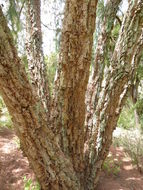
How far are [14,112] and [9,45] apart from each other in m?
0.43

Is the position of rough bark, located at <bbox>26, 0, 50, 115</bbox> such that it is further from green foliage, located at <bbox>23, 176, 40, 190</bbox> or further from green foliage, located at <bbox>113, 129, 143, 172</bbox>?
green foliage, located at <bbox>113, 129, 143, 172</bbox>

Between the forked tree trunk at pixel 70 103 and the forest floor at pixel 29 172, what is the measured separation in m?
0.50

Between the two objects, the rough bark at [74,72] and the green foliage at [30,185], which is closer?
the rough bark at [74,72]

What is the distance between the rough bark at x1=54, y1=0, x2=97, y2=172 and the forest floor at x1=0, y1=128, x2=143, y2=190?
79 centimetres

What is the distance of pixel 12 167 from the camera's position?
2.87 meters

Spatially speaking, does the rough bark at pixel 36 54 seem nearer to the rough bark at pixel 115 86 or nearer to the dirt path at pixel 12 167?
the rough bark at pixel 115 86

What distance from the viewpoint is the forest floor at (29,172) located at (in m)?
2.56

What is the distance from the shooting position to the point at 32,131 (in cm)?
158

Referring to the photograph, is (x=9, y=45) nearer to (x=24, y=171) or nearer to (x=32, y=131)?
(x=32, y=131)

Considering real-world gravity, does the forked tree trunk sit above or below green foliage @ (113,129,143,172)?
above

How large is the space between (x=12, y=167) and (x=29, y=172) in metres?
0.26

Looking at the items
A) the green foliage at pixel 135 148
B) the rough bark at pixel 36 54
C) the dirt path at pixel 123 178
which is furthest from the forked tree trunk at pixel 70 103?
the green foliage at pixel 135 148

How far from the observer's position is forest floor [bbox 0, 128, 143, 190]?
2562mm

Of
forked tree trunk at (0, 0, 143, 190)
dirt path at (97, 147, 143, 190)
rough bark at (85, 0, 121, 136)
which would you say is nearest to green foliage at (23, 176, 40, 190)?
forked tree trunk at (0, 0, 143, 190)
